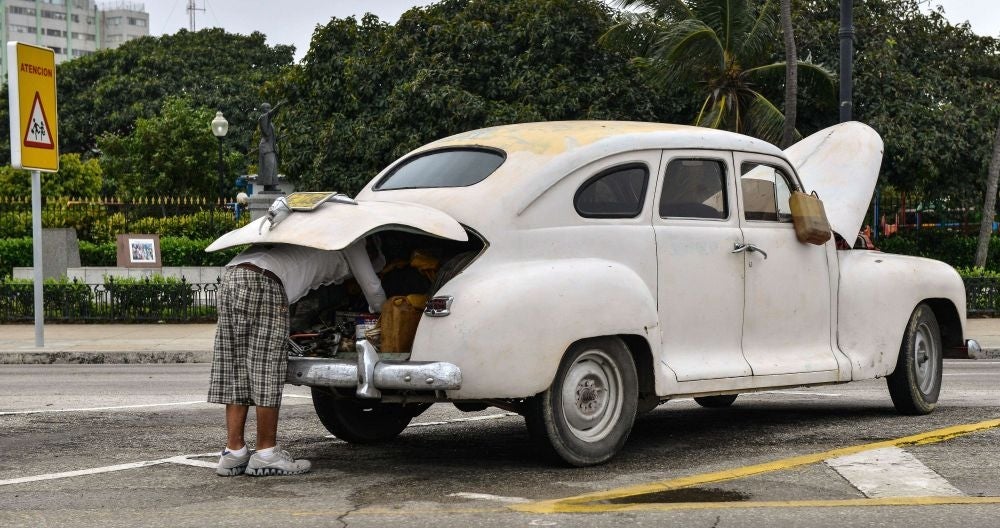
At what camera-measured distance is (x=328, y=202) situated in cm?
683

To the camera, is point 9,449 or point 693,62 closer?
point 9,449

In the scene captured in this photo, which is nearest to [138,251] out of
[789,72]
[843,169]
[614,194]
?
[789,72]

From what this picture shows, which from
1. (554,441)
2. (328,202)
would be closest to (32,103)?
(328,202)

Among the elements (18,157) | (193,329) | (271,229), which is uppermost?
(18,157)

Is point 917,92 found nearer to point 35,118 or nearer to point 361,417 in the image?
point 35,118

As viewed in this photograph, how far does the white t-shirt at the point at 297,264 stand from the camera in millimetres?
6652

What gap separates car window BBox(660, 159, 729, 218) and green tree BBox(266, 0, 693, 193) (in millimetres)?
23930

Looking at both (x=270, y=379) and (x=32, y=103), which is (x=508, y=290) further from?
(x=32, y=103)

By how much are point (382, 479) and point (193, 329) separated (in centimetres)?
1524

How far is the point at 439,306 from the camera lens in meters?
6.32

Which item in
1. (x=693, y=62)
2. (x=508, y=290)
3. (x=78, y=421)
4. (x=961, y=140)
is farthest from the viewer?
(x=961, y=140)

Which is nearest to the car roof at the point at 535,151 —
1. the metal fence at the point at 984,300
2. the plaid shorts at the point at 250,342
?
the plaid shorts at the point at 250,342

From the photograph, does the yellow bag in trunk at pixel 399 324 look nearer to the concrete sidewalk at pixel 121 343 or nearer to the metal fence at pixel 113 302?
the concrete sidewalk at pixel 121 343

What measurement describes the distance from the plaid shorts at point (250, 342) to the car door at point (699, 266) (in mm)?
2100
